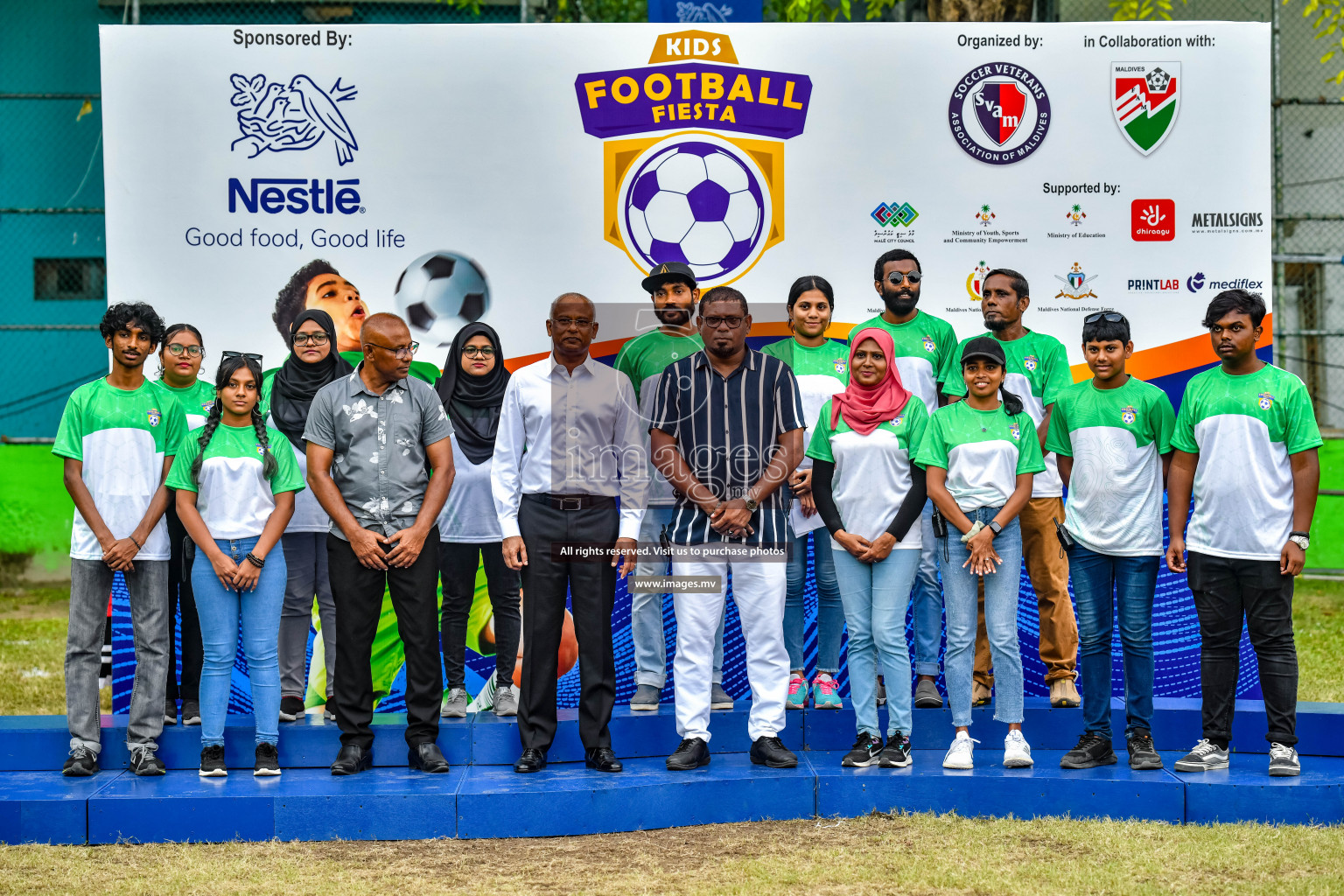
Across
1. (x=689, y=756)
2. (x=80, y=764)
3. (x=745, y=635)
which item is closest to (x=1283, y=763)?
(x=745, y=635)

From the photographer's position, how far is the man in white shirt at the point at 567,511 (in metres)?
4.86

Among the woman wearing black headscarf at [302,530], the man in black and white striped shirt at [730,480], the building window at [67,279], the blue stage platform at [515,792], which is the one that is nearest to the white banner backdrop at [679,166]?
the woman wearing black headscarf at [302,530]

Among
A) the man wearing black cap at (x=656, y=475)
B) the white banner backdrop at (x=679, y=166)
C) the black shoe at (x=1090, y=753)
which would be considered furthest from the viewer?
the white banner backdrop at (x=679, y=166)

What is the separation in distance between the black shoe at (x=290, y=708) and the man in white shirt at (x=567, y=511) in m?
1.13

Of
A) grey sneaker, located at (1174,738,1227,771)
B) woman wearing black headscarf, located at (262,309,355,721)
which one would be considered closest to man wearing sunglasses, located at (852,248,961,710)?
grey sneaker, located at (1174,738,1227,771)

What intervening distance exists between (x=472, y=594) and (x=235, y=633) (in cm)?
109

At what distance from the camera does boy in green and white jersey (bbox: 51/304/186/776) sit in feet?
15.8

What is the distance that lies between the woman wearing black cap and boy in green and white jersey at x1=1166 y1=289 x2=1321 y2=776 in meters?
0.61

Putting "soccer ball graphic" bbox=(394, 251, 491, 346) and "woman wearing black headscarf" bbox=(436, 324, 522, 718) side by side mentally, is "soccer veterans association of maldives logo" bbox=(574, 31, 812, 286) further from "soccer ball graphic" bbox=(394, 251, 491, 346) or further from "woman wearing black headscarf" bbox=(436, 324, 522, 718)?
"woman wearing black headscarf" bbox=(436, 324, 522, 718)

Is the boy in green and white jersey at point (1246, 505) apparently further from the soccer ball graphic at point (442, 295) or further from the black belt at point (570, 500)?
the soccer ball graphic at point (442, 295)

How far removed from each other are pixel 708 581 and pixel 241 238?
318cm

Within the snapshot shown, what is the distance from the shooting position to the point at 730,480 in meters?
4.86

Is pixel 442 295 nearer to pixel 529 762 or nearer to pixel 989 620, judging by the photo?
pixel 529 762

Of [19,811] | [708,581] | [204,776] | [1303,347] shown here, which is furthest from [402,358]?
[1303,347]
